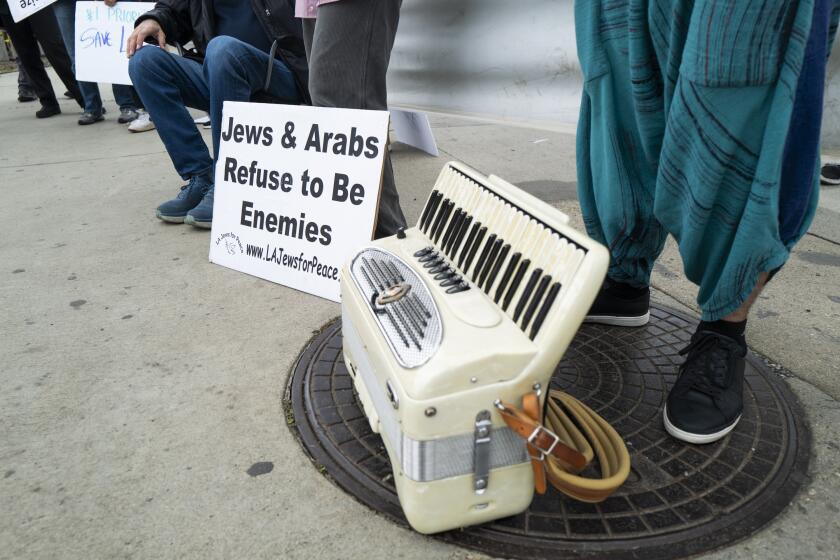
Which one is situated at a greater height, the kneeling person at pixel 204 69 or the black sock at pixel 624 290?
the kneeling person at pixel 204 69

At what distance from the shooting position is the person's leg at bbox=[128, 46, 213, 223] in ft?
9.30

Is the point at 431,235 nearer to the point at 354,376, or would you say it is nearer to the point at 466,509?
the point at 354,376

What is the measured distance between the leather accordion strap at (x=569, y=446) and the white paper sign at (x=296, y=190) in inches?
41.9

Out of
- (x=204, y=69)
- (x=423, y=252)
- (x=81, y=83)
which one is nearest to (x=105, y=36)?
(x=81, y=83)

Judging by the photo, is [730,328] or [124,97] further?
[124,97]

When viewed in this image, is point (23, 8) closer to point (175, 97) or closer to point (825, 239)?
point (175, 97)

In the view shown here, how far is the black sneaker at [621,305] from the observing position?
2.00 meters

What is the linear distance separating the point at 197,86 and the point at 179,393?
183 cm

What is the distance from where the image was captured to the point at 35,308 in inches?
91.2

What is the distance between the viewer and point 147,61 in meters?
2.81

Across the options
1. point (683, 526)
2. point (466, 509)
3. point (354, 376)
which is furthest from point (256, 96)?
point (683, 526)

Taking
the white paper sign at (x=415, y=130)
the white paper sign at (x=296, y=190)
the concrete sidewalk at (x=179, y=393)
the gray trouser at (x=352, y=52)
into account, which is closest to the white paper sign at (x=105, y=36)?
the concrete sidewalk at (x=179, y=393)

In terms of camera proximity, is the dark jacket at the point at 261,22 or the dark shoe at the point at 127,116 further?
the dark shoe at the point at 127,116

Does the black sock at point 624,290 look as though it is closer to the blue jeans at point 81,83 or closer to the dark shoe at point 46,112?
the blue jeans at point 81,83
